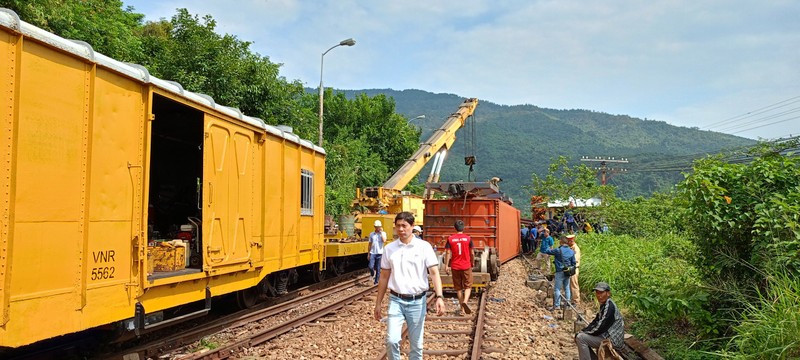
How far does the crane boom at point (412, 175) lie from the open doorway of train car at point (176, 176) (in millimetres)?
11267

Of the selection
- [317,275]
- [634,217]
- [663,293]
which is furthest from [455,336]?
[634,217]

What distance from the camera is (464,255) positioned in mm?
10422

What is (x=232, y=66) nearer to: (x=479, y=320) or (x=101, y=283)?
(x=479, y=320)

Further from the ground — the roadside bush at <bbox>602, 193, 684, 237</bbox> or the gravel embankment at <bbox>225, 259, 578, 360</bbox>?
the roadside bush at <bbox>602, 193, 684, 237</bbox>

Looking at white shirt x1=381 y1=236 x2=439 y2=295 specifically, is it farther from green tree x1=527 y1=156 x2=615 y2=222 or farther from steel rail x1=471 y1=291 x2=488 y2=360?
green tree x1=527 y1=156 x2=615 y2=222

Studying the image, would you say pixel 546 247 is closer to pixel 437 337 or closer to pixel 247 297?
pixel 437 337

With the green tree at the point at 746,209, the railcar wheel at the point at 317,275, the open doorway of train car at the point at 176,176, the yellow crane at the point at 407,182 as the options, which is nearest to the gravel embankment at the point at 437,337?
the open doorway of train car at the point at 176,176

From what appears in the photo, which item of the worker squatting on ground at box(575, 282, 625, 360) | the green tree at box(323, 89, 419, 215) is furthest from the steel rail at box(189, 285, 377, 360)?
the green tree at box(323, 89, 419, 215)

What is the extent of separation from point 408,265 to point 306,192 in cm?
687

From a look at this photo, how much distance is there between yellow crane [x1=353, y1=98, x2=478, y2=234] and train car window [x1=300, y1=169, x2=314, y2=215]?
6.80m

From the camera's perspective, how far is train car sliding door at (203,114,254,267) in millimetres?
7527

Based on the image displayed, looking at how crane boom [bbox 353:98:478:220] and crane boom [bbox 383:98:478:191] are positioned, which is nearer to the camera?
crane boom [bbox 353:98:478:220]

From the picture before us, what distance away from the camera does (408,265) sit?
5.33 metres

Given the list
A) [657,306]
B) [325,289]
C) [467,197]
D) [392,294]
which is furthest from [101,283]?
Result: [467,197]
